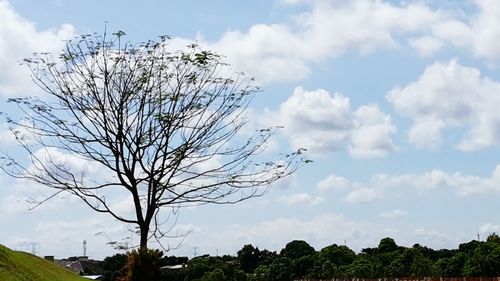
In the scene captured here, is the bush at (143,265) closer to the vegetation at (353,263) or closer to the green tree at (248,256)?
the vegetation at (353,263)

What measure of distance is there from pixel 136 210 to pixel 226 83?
10.5 feet

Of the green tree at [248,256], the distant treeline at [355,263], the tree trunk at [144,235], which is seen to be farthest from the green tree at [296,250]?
the tree trunk at [144,235]

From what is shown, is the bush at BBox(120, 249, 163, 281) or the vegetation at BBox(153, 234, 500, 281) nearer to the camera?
the bush at BBox(120, 249, 163, 281)

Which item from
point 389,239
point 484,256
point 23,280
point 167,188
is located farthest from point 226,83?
point 389,239

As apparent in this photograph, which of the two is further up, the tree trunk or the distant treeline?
the distant treeline

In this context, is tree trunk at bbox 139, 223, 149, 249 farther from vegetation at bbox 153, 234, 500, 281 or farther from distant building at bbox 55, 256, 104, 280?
distant building at bbox 55, 256, 104, 280

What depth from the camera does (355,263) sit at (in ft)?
169

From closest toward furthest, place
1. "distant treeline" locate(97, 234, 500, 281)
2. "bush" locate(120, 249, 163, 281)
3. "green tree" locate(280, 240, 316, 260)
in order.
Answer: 1. "bush" locate(120, 249, 163, 281)
2. "distant treeline" locate(97, 234, 500, 281)
3. "green tree" locate(280, 240, 316, 260)

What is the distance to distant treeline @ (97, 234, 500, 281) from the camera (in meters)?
40.8

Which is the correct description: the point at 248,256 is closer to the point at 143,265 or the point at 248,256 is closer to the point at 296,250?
the point at 296,250

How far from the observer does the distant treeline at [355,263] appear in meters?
40.8

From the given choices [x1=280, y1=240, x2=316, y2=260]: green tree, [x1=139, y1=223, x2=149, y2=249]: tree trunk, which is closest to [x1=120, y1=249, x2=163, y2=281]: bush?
[x1=139, y1=223, x2=149, y2=249]: tree trunk

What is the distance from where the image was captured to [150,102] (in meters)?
15.0

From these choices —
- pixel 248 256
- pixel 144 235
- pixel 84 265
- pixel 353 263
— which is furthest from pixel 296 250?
pixel 144 235
